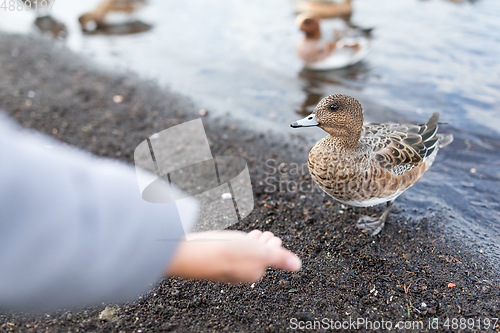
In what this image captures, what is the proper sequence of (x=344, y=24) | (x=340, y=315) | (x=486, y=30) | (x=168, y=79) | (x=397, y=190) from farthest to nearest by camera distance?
(x=344, y=24) → (x=486, y=30) → (x=168, y=79) → (x=397, y=190) → (x=340, y=315)

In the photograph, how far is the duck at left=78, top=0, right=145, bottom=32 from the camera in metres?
8.48

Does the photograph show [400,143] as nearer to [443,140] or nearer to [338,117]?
[338,117]

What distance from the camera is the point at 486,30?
22.5 feet

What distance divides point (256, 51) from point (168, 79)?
198 cm

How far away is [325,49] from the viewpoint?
6551 mm

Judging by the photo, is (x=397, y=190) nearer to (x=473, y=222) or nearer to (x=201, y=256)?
(x=473, y=222)

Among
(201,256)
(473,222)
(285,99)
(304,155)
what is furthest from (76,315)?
(285,99)

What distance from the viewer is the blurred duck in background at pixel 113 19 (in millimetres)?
8523

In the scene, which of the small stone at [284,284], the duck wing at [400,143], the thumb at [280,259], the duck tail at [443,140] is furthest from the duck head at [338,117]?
the duck tail at [443,140]

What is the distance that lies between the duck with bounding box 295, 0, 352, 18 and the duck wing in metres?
6.29

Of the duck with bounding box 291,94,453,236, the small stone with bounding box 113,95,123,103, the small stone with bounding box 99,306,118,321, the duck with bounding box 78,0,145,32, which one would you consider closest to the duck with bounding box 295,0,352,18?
the duck with bounding box 78,0,145,32

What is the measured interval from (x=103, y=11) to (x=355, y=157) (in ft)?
27.3

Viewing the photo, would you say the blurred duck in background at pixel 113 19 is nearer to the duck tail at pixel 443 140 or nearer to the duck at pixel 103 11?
the duck at pixel 103 11

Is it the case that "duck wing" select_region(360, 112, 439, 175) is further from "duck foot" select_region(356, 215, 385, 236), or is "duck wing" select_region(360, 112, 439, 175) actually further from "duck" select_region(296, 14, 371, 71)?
"duck" select_region(296, 14, 371, 71)
